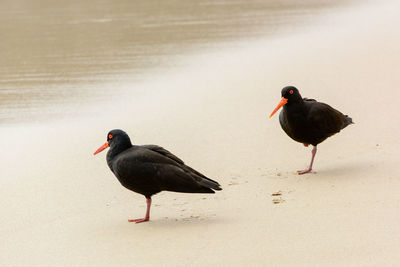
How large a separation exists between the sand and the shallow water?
807mm

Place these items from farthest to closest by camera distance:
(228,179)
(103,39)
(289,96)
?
(103,39)
(289,96)
(228,179)

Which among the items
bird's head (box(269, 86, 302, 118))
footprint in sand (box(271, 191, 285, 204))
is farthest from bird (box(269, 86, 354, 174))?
footprint in sand (box(271, 191, 285, 204))

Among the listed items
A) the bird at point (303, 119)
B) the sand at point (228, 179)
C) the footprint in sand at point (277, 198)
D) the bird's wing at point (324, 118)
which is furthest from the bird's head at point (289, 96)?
the footprint in sand at point (277, 198)

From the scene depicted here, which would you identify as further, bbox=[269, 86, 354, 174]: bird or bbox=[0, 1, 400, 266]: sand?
bbox=[269, 86, 354, 174]: bird

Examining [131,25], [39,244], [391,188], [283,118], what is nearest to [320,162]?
[283,118]

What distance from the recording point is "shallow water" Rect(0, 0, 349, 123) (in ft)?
34.3

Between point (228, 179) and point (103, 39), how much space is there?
773 centimetres

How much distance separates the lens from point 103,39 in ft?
45.5

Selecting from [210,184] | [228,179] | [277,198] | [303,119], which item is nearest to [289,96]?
[303,119]

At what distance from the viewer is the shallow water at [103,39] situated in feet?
34.3

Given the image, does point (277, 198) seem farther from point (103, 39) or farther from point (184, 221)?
point (103, 39)

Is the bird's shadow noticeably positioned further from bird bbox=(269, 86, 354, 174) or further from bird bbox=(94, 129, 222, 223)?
bird bbox=(269, 86, 354, 174)

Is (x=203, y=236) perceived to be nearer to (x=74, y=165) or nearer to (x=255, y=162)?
(x=255, y=162)

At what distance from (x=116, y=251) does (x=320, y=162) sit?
9.32ft
